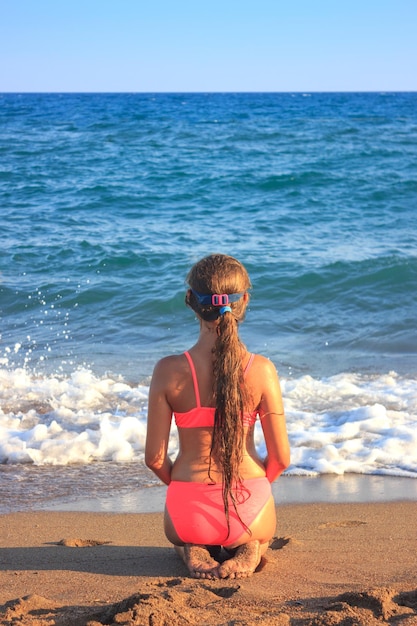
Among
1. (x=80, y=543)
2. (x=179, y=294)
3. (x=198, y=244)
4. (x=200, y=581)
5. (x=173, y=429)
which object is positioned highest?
(x=198, y=244)

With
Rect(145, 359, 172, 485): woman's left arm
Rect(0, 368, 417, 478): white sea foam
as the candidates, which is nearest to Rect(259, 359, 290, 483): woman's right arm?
Rect(145, 359, 172, 485): woman's left arm

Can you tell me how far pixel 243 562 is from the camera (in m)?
2.80

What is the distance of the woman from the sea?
1367 millimetres

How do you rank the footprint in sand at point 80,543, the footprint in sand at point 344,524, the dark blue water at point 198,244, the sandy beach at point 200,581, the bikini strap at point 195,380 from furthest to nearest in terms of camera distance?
the dark blue water at point 198,244 < the footprint in sand at point 344,524 < the footprint in sand at point 80,543 < the bikini strap at point 195,380 < the sandy beach at point 200,581

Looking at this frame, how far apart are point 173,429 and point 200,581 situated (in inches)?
105

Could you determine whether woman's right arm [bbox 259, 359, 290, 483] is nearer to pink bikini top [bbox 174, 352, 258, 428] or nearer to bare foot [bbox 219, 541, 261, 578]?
pink bikini top [bbox 174, 352, 258, 428]

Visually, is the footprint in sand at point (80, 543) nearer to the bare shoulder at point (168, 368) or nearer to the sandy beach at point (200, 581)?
the sandy beach at point (200, 581)

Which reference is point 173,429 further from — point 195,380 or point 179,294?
point 179,294

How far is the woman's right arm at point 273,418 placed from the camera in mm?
2918

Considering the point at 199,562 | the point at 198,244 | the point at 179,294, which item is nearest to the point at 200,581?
the point at 199,562

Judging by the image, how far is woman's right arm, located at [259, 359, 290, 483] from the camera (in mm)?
2918

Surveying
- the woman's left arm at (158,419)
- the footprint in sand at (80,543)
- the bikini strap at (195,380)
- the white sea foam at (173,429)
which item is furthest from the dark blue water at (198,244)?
the bikini strap at (195,380)

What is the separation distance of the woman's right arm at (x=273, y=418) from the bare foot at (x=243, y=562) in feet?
1.07

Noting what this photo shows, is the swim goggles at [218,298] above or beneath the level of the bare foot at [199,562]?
above
